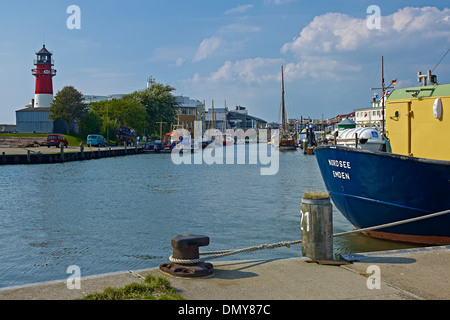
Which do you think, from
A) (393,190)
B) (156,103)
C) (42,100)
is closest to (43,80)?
(42,100)

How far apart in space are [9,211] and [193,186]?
14567 millimetres

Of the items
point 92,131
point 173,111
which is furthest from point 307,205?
point 173,111

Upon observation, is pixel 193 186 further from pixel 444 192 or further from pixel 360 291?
pixel 360 291

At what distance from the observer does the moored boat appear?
13477 mm

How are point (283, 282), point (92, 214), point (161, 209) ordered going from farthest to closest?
point (161, 209), point (92, 214), point (283, 282)

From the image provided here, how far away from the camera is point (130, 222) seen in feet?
67.0

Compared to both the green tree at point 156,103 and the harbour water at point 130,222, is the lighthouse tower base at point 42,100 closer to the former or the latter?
the green tree at point 156,103

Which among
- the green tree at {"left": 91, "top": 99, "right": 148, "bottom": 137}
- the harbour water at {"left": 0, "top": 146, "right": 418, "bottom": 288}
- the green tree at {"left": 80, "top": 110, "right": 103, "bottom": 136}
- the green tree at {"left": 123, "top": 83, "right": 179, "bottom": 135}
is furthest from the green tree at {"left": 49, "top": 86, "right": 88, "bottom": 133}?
the harbour water at {"left": 0, "top": 146, "right": 418, "bottom": 288}

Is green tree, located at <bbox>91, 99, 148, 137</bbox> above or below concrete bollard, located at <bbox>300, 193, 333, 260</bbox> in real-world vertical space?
above

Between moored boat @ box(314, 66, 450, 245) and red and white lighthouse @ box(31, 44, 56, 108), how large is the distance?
89926 millimetres

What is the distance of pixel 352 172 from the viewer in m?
14.8

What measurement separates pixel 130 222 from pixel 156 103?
299 feet

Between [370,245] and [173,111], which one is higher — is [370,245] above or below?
below

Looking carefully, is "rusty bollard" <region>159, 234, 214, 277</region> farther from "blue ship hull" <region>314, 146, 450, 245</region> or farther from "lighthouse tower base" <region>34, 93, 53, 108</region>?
"lighthouse tower base" <region>34, 93, 53, 108</region>
